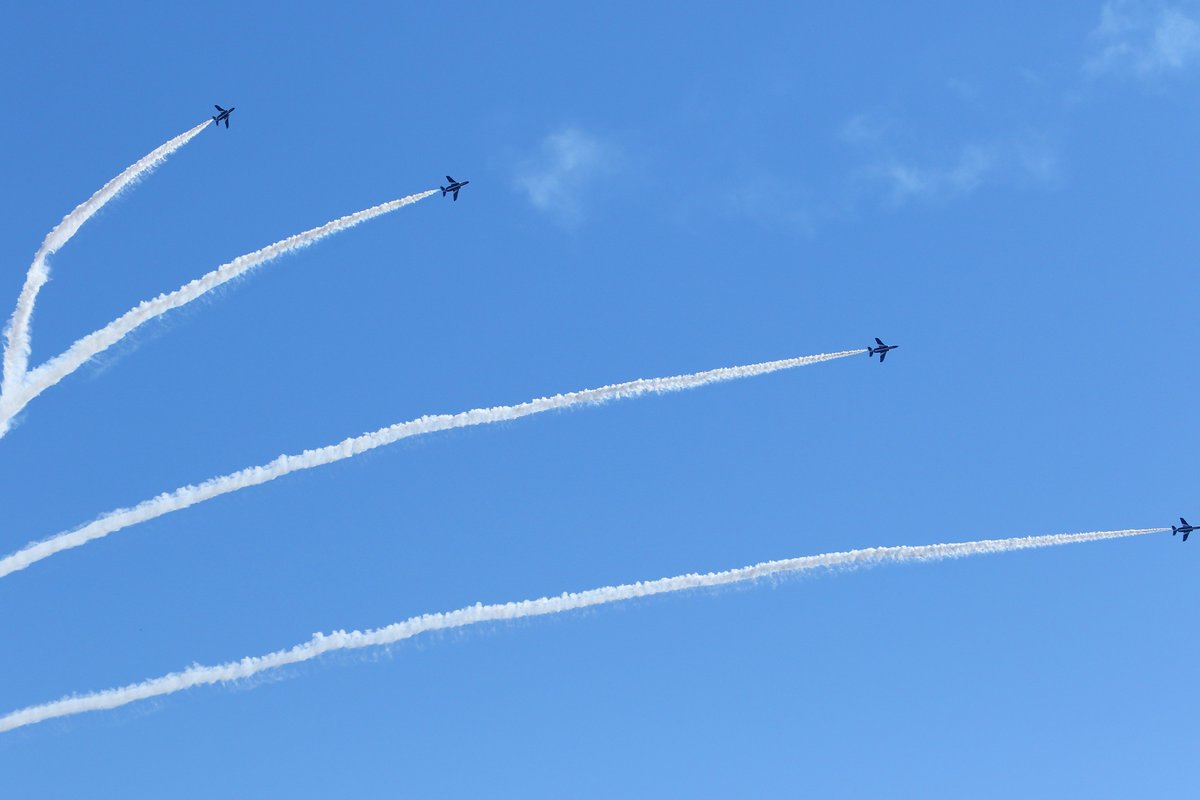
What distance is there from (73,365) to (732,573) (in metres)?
46.2

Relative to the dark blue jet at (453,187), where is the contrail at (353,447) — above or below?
below

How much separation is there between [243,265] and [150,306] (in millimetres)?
7134

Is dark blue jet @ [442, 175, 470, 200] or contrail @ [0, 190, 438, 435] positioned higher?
dark blue jet @ [442, 175, 470, 200]

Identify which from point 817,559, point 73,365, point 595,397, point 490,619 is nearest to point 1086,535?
point 817,559

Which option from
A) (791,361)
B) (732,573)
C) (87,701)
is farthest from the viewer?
(791,361)

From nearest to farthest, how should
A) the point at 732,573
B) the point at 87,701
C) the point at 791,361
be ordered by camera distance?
the point at 87,701
the point at 732,573
the point at 791,361

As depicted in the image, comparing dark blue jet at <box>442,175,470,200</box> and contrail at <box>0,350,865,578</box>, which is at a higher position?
dark blue jet at <box>442,175,470,200</box>

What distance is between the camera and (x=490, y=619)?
3504 inches

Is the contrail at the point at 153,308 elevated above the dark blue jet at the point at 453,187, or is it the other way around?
the dark blue jet at the point at 453,187

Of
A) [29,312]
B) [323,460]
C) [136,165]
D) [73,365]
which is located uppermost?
[136,165]

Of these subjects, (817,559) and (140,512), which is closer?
(140,512)

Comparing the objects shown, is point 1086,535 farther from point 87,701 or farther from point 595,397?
point 87,701

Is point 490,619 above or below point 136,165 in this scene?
below

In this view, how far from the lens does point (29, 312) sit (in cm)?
9475
